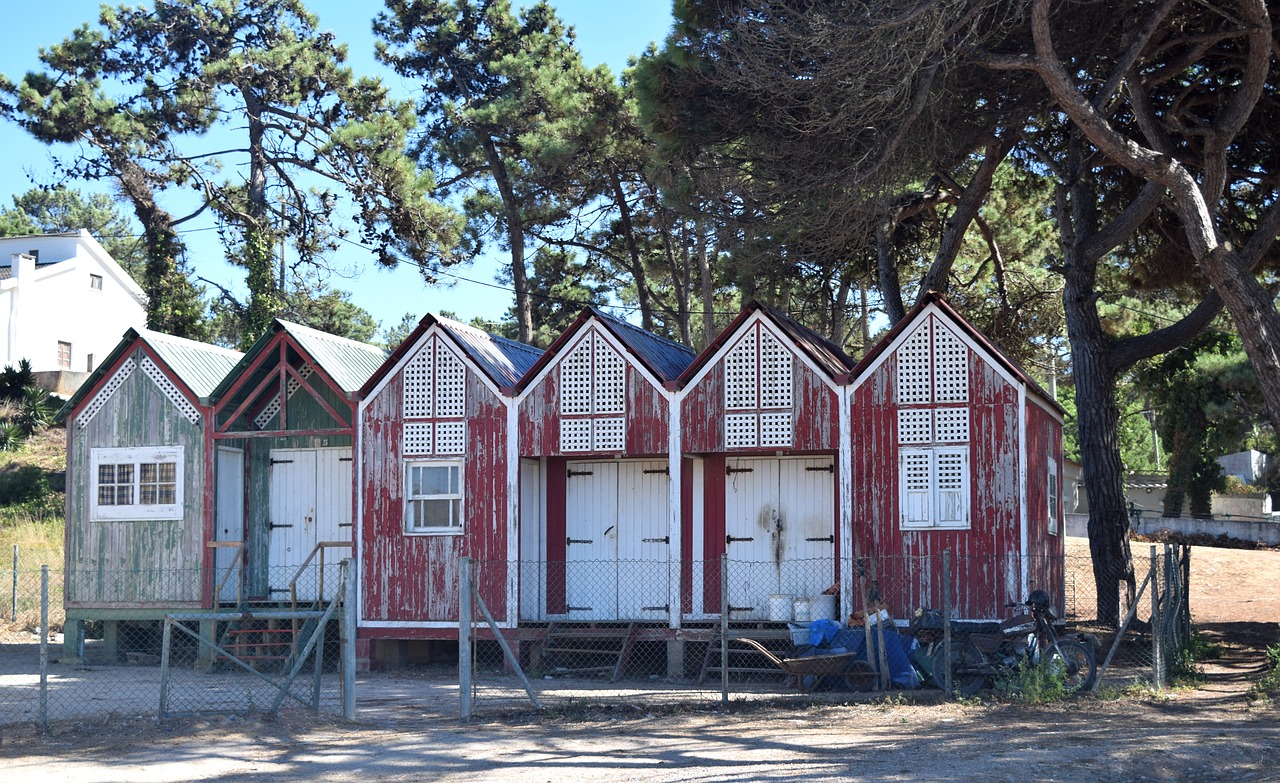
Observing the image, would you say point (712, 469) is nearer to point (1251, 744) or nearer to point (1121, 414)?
point (1251, 744)

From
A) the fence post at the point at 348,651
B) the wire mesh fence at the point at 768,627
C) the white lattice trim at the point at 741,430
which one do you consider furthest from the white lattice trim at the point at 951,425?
the fence post at the point at 348,651

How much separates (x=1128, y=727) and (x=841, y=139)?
951cm

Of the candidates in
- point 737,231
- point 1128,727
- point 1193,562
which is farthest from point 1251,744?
point 1193,562

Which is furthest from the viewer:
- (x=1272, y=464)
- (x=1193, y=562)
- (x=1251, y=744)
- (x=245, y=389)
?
(x=1272, y=464)

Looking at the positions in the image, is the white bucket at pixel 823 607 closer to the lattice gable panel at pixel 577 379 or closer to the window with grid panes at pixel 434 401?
the lattice gable panel at pixel 577 379

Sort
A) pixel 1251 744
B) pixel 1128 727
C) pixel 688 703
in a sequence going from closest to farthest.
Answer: pixel 1251 744
pixel 1128 727
pixel 688 703

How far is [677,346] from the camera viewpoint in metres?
21.1

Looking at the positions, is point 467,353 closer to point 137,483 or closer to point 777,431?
point 777,431

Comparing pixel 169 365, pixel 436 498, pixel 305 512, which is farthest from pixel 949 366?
pixel 169 365

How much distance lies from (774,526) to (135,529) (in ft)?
31.9

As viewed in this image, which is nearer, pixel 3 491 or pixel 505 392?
pixel 505 392

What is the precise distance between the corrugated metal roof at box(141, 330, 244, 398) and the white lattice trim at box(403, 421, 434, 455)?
10.8 ft

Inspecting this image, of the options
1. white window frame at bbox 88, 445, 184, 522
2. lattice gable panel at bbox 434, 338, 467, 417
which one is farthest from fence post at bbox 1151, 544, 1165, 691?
white window frame at bbox 88, 445, 184, 522

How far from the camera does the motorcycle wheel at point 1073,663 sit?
45.0 ft
